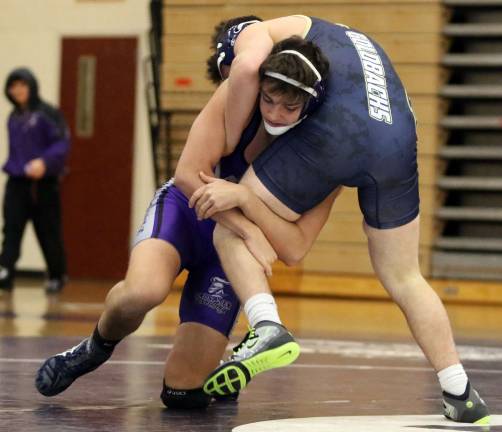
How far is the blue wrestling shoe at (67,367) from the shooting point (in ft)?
15.4

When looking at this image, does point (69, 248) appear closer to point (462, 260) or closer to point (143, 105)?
point (143, 105)

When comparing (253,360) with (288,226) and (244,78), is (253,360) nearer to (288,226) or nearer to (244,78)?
(288,226)

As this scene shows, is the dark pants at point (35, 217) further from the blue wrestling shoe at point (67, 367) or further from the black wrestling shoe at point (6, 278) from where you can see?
the blue wrestling shoe at point (67, 367)

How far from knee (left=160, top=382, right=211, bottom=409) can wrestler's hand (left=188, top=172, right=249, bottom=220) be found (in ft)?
2.20

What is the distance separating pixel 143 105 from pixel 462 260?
386cm

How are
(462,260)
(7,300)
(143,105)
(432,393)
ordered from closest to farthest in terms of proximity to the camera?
(432,393)
(7,300)
(462,260)
(143,105)

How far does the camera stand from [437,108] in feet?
41.0

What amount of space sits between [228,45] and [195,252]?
0.66 metres

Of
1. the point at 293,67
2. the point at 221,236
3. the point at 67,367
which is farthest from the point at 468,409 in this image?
the point at 67,367

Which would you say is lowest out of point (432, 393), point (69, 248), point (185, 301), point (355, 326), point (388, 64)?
point (69, 248)

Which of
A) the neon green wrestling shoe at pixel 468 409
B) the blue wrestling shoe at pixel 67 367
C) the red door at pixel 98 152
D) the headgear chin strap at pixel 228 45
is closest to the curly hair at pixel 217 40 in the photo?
the headgear chin strap at pixel 228 45

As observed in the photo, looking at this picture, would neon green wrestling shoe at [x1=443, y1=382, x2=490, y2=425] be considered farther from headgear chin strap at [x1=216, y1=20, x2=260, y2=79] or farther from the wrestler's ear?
headgear chin strap at [x1=216, y1=20, x2=260, y2=79]

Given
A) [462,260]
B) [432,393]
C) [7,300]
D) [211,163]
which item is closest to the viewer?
[211,163]

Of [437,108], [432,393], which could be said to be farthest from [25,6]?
[432,393]
